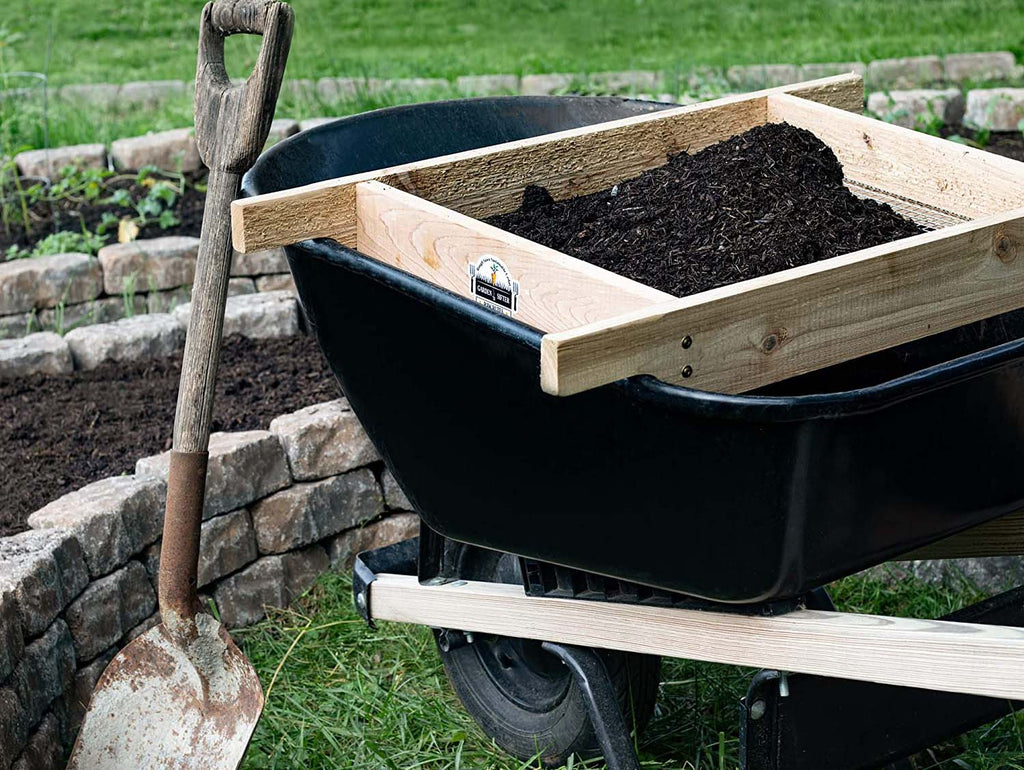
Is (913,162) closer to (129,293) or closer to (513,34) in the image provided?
(129,293)

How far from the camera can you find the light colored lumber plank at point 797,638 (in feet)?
5.24

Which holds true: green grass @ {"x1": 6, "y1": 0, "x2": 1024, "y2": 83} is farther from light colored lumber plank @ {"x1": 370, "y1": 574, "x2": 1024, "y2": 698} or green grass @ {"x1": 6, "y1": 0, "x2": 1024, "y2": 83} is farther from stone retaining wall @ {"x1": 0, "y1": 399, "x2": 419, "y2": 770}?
light colored lumber plank @ {"x1": 370, "y1": 574, "x2": 1024, "y2": 698}

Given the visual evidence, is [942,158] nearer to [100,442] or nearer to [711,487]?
[711,487]

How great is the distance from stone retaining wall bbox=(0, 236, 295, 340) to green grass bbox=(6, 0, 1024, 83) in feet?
6.84

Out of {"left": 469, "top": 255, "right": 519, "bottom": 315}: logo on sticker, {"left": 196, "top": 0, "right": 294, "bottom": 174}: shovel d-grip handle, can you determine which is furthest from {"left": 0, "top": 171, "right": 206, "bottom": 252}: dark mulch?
{"left": 469, "top": 255, "right": 519, "bottom": 315}: logo on sticker

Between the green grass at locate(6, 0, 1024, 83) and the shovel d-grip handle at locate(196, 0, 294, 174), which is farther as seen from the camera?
the green grass at locate(6, 0, 1024, 83)

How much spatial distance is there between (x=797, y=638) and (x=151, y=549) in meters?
1.57

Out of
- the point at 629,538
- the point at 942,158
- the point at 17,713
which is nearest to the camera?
the point at 629,538

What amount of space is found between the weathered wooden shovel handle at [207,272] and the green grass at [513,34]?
371 centimetres

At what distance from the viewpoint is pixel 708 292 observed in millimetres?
1548

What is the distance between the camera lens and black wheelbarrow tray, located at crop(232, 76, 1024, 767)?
1.55 metres

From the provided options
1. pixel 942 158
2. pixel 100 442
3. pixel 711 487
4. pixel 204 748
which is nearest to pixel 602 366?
pixel 711 487

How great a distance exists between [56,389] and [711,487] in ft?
7.75

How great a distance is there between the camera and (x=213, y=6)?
2344mm
